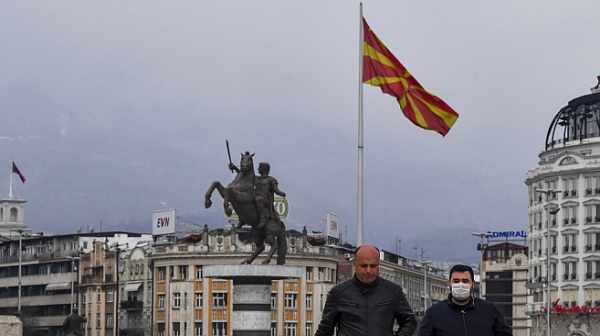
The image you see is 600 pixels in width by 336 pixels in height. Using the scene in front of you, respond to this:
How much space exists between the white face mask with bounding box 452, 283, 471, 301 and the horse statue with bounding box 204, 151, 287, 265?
3435cm

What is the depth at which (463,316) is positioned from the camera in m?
13.6

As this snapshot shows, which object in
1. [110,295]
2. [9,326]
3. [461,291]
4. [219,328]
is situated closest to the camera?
[461,291]

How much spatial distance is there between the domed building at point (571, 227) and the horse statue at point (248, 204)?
245 ft

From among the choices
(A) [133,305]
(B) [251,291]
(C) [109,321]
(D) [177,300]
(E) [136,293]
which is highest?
(E) [136,293]

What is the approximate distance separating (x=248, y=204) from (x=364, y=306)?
34.8 meters

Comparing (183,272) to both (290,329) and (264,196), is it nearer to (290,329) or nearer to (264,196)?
(290,329)

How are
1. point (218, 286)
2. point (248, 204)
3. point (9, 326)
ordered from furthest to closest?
point (218, 286) < point (248, 204) < point (9, 326)

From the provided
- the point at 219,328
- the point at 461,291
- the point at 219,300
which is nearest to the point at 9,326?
the point at 461,291

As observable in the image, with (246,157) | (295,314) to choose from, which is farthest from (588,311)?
(246,157)

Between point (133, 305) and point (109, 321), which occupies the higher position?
point (133, 305)

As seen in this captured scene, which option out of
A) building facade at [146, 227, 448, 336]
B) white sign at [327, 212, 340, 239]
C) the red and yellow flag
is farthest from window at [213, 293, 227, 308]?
the red and yellow flag

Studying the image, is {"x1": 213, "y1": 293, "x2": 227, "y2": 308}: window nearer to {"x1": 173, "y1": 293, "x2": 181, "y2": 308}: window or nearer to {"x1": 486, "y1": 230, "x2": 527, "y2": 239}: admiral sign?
{"x1": 173, "y1": 293, "x2": 181, "y2": 308}: window

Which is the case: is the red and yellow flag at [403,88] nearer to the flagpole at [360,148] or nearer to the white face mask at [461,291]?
the flagpole at [360,148]

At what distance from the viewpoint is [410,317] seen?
1426 cm
